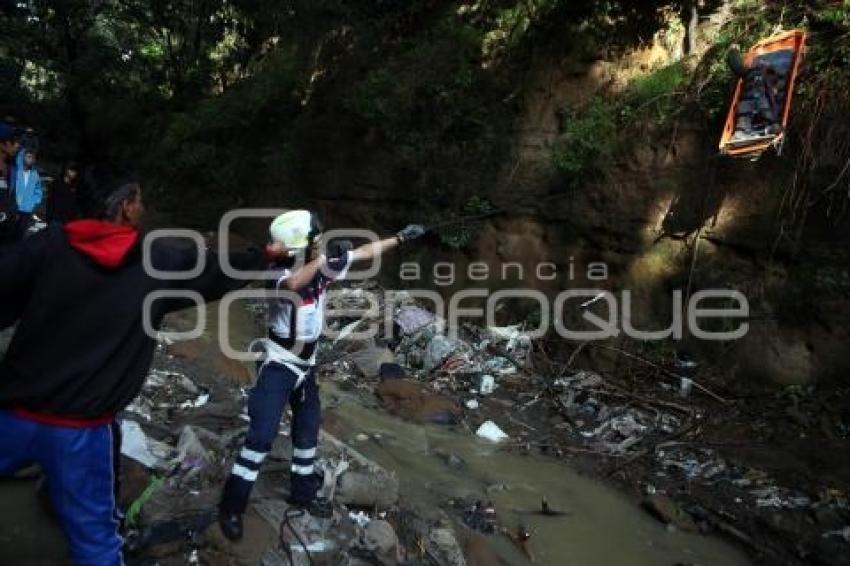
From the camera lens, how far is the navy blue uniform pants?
11.5 feet

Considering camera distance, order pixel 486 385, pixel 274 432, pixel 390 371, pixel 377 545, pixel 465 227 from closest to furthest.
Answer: pixel 274 432 → pixel 377 545 → pixel 486 385 → pixel 390 371 → pixel 465 227

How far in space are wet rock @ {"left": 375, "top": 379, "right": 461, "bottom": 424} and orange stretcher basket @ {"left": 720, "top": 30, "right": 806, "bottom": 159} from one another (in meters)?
3.50

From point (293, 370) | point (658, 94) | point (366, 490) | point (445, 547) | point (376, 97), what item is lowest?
point (445, 547)

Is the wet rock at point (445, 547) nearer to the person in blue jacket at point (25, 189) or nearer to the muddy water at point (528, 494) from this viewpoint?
the muddy water at point (528, 494)

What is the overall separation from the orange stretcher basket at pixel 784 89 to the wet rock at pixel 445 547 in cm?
442

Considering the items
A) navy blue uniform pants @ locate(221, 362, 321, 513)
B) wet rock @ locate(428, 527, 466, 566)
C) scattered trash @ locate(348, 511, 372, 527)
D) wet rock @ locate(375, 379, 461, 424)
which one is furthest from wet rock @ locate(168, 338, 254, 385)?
wet rock @ locate(428, 527, 466, 566)

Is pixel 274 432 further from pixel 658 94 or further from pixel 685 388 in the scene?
pixel 658 94

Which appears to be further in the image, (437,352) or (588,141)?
(588,141)

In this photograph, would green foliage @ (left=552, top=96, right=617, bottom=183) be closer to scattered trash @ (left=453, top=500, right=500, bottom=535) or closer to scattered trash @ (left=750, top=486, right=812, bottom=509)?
scattered trash @ (left=750, top=486, right=812, bottom=509)

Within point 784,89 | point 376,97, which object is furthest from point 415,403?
point 376,97

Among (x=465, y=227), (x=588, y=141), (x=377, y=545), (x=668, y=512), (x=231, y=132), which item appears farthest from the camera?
(x=231, y=132)

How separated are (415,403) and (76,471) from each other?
4.50 m

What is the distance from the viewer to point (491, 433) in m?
6.41

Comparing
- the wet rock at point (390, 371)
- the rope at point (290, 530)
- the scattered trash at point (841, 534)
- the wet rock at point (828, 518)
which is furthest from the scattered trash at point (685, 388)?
the rope at point (290, 530)
